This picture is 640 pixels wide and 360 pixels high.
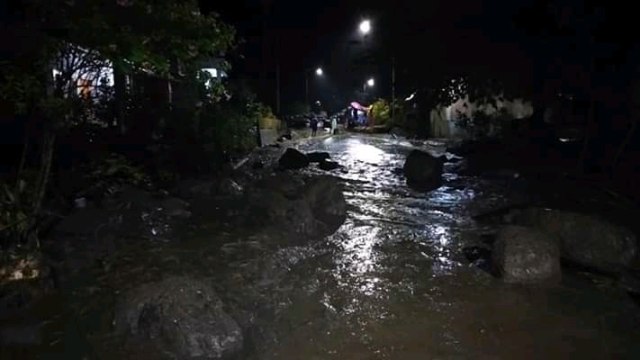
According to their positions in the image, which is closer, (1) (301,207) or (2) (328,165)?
(1) (301,207)

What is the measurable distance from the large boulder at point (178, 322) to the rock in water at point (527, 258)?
4446 mm

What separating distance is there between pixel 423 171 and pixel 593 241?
9.10 metres

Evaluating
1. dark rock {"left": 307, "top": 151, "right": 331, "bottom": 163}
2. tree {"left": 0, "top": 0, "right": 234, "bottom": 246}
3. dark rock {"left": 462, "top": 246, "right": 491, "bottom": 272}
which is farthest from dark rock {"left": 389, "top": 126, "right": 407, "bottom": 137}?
tree {"left": 0, "top": 0, "right": 234, "bottom": 246}

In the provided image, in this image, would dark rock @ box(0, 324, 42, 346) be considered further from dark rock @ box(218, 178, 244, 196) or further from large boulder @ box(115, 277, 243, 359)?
dark rock @ box(218, 178, 244, 196)

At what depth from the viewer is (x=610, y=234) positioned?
9.38m

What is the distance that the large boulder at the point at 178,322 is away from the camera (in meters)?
5.90

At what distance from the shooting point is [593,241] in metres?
9.41

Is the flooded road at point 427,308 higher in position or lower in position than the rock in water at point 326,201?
lower

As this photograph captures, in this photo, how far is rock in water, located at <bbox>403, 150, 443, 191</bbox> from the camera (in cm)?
1800

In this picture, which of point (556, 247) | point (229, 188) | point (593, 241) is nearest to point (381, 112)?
point (229, 188)

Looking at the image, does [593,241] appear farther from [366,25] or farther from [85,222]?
[366,25]

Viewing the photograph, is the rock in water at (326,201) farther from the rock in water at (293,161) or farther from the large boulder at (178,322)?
the rock in water at (293,161)

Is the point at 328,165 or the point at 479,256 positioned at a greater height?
the point at 328,165

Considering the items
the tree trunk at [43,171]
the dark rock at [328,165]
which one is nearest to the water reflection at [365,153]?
the dark rock at [328,165]
